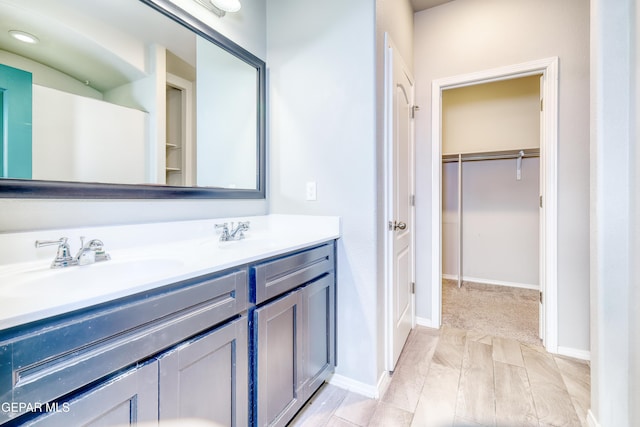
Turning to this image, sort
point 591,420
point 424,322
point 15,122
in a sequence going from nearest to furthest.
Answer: point 15,122
point 591,420
point 424,322

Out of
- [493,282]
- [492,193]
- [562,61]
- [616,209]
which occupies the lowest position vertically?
[493,282]

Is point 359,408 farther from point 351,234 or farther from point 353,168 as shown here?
point 353,168

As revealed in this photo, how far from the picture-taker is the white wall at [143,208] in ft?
3.08

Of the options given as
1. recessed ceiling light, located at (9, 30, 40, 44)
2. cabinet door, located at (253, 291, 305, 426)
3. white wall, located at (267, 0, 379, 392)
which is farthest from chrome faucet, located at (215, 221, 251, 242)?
recessed ceiling light, located at (9, 30, 40, 44)

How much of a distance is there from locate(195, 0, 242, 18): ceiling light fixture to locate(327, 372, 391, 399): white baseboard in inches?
86.3

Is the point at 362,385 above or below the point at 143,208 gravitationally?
below

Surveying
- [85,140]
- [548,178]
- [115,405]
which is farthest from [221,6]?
[548,178]

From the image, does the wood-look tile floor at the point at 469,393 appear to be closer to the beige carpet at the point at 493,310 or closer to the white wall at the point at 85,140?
the beige carpet at the point at 493,310

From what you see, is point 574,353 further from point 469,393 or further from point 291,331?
point 291,331

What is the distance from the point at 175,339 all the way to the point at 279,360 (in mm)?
522

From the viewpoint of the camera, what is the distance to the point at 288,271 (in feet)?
4.06

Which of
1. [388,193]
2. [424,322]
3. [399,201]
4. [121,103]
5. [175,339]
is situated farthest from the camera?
[424,322]

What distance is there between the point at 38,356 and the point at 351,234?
1.29 meters

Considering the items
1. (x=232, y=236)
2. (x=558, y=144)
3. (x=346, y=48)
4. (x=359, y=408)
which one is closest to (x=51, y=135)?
(x=232, y=236)
